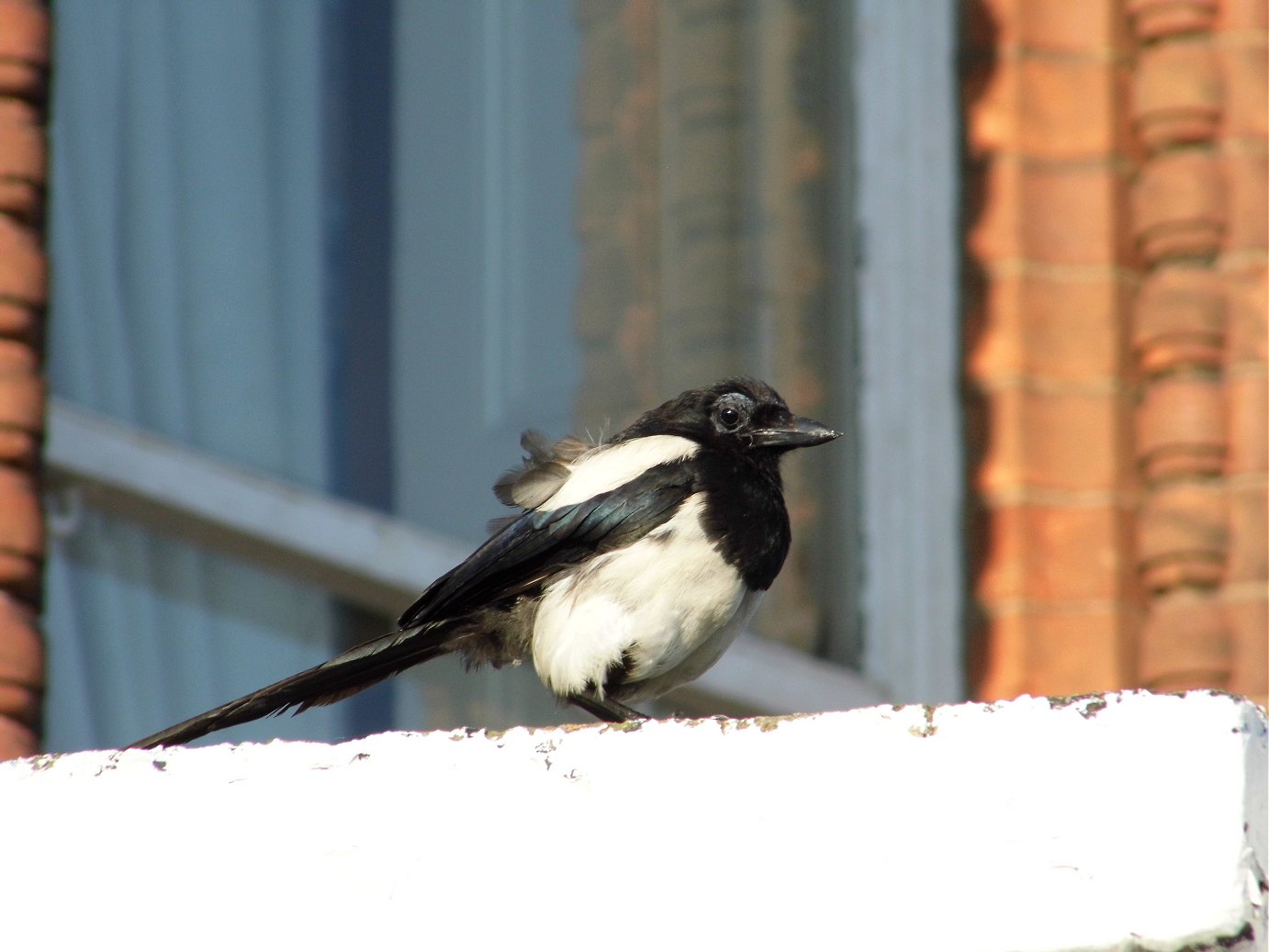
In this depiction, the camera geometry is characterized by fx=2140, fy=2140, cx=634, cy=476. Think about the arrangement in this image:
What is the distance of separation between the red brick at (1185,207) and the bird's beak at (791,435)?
1.69 m

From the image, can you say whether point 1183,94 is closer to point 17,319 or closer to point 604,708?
point 604,708

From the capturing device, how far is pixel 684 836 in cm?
172

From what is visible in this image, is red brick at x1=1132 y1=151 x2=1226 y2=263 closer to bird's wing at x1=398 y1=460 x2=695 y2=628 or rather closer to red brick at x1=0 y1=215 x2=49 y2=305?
bird's wing at x1=398 y1=460 x2=695 y2=628

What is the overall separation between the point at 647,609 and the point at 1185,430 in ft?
6.49

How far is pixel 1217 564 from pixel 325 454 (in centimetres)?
178

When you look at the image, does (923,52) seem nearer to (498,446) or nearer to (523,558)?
(498,446)

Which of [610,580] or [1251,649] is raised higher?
[610,580]

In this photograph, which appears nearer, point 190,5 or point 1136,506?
point 190,5

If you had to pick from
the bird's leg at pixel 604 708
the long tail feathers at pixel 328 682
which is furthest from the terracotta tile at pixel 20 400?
the bird's leg at pixel 604 708

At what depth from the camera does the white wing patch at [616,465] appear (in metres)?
2.79

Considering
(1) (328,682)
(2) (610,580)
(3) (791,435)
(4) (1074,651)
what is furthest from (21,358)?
(4) (1074,651)

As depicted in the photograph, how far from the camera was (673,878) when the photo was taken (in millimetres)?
1706

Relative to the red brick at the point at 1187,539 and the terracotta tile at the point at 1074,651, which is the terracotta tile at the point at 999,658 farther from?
the red brick at the point at 1187,539

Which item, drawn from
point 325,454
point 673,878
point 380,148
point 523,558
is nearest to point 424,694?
point 325,454
